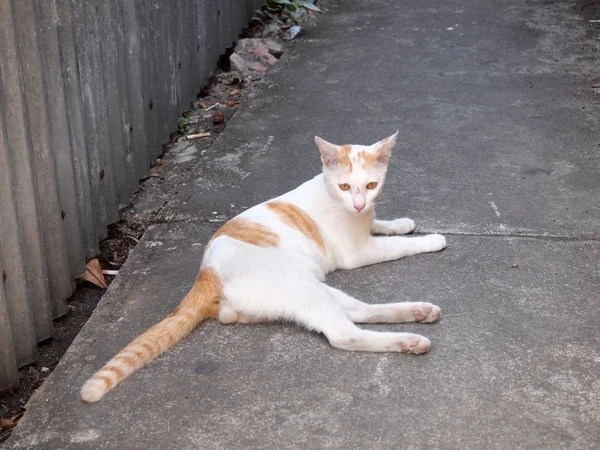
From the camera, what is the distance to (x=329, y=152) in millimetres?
3977

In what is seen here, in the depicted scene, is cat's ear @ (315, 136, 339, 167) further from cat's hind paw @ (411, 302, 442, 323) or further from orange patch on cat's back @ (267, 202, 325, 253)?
cat's hind paw @ (411, 302, 442, 323)

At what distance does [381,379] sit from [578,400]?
30.9 inches

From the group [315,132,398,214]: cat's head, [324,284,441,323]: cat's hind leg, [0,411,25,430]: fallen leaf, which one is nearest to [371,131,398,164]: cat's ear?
[315,132,398,214]: cat's head

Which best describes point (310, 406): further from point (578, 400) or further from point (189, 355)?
point (578, 400)

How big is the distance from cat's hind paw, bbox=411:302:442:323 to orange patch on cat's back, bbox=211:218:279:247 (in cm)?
74

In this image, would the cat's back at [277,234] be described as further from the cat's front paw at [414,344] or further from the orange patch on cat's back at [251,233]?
the cat's front paw at [414,344]

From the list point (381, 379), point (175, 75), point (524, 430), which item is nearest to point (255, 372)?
point (381, 379)

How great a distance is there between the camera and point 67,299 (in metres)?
4.20

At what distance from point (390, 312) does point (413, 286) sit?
0.41 metres

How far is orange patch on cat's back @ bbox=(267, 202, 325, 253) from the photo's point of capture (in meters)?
4.01

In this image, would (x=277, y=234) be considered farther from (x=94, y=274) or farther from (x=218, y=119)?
(x=218, y=119)

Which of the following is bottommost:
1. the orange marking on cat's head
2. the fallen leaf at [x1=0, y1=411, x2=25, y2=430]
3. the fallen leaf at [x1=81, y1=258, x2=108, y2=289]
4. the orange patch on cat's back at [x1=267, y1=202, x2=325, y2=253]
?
the fallen leaf at [x1=0, y1=411, x2=25, y2=430]

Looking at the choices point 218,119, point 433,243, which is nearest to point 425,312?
point 433,243

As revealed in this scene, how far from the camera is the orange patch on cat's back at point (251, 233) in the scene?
3.82 metres
